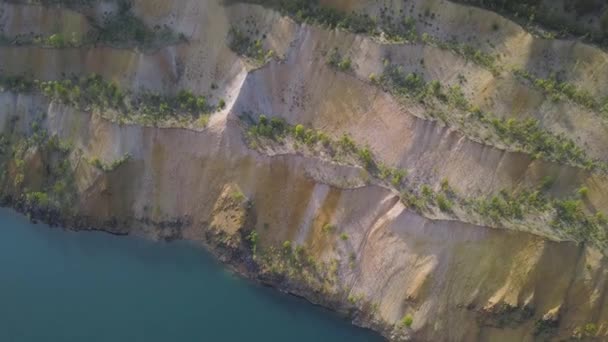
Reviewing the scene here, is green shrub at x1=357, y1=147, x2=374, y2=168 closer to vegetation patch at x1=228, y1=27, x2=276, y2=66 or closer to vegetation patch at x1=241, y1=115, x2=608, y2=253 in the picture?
vegetation patch at x1=241, y1=115, x2=608, y2=253

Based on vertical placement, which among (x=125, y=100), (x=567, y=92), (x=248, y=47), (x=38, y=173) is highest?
(x=567, y=92)

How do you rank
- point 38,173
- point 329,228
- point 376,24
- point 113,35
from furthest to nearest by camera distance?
point 113,35 < point 38,173 < point 376,24 < point 329,228

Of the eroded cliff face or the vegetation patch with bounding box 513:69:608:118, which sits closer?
the eroded cliff face

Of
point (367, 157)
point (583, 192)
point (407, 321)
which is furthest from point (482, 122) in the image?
point (407, 321)

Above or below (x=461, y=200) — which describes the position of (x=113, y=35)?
above

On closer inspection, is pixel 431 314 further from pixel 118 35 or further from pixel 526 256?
pixel 118 35

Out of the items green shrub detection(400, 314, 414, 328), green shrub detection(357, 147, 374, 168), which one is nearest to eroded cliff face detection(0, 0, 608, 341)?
green shrub detection(357, 147, 374, 168)

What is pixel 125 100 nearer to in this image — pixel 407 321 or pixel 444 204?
pixel 444 204

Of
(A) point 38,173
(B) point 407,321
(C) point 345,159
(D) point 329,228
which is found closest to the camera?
(B) point 407,321

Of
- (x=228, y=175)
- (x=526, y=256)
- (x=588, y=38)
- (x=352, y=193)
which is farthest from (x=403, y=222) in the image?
(x=588, y=38)
